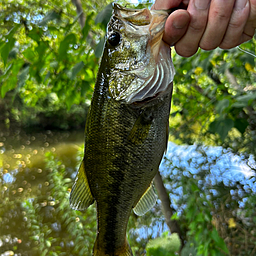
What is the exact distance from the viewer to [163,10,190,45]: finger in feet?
3.44

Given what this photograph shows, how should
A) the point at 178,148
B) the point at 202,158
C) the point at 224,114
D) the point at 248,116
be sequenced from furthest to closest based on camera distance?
the point at 178,148, the point at 202,158, the point at 248,116, the point at 224,114

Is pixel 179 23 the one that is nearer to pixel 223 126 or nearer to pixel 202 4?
pixel 202 4

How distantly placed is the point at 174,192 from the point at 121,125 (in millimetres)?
3278

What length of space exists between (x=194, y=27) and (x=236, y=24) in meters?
0.22

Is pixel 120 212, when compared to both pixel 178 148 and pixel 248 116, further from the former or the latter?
pixel 178 148

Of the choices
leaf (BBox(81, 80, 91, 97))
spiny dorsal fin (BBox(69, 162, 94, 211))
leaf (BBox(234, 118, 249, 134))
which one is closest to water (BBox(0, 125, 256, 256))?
leaf (BBox(234, 118, 249, 134))

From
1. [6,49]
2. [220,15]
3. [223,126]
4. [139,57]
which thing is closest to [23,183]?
[6,49]

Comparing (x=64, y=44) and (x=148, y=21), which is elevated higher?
(x=64, y=44)

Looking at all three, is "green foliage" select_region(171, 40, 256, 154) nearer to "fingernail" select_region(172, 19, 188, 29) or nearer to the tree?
the tree

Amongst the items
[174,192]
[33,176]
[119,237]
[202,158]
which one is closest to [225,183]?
[202,158]

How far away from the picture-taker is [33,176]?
30.6ft

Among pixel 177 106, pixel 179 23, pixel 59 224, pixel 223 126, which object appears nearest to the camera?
pixel 179 23

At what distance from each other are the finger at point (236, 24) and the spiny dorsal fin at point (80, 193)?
1075 millimetres

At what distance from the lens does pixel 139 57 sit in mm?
1206
